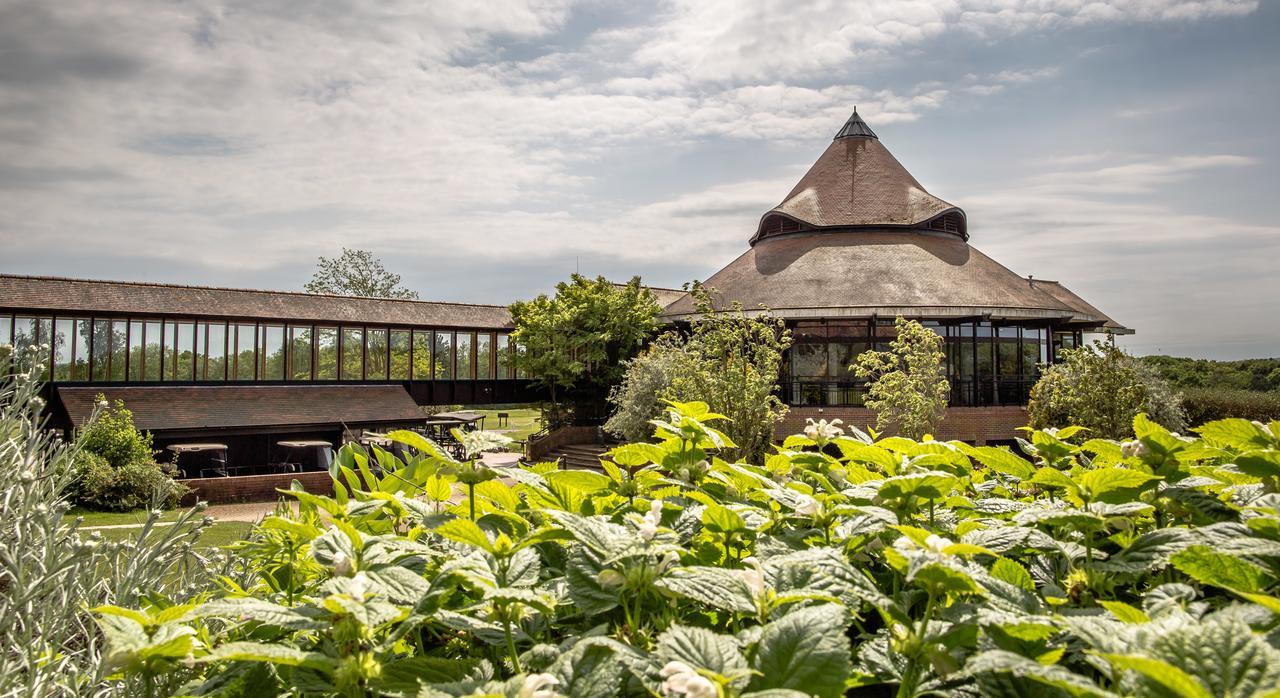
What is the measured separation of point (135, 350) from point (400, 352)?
9619 millimetres

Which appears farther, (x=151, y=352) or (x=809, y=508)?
(x=151, y=352)

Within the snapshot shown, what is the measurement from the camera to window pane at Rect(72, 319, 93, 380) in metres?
26.8

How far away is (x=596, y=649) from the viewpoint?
120 cm

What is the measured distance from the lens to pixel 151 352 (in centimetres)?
2816

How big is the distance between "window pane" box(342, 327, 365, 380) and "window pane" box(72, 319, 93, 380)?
863 centimetres

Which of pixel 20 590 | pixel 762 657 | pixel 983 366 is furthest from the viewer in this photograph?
pixel 983 366

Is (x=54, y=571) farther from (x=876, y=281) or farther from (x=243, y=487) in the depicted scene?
(x=876, y=281)

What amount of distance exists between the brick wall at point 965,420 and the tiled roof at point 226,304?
1473 centimetres

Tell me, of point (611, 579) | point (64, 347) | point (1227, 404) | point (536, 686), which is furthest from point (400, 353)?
point (536, 686)

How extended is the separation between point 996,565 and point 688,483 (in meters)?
0.76

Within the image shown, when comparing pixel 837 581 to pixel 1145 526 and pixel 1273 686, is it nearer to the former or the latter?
pixel 1273 686

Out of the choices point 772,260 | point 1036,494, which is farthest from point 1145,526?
point 772,260

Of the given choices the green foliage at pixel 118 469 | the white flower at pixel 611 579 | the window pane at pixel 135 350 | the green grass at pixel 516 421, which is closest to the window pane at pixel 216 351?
the window pane at pixel 135 350

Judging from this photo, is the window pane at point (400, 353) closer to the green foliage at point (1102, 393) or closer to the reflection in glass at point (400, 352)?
the reflection in glass at point (400, 352)
